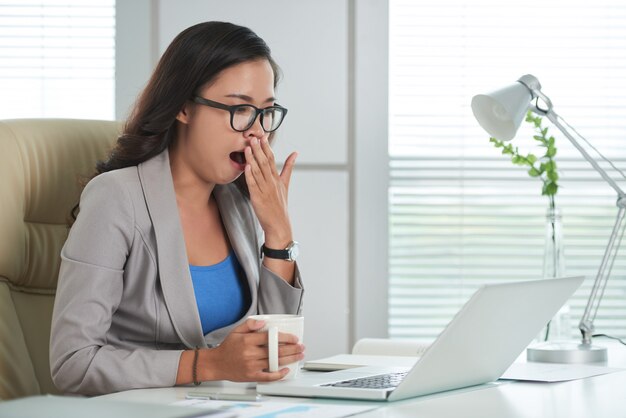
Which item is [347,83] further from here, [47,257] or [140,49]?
[47,257]

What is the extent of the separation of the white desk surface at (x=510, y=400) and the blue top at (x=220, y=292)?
0.35 m

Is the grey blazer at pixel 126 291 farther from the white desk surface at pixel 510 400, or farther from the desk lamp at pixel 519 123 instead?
the desk lamp at pixel 519 123

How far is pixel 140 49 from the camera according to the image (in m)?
2.90

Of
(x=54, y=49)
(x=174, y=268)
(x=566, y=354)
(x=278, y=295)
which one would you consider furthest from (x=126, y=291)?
(x=54, y=49)

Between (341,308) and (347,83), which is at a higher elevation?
(347,83)

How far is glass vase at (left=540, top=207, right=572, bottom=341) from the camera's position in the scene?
1.89 m

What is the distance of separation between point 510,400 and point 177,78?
37.4 inches

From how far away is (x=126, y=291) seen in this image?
1626mm

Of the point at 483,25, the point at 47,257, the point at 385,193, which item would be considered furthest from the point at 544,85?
the point at 47,257

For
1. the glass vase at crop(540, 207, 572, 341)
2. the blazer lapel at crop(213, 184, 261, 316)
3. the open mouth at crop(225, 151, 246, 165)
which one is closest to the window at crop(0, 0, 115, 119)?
the blazer lapel at crop(213, 184, 261, 316)

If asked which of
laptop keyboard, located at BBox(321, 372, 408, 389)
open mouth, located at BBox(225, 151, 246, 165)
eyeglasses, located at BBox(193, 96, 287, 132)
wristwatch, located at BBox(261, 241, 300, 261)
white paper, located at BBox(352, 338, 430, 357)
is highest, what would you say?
eyeglasses, located at BBox(193, 96, 287, 132)

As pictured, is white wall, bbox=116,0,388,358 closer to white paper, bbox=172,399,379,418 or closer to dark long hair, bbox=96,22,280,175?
dark long hair, bbox=96,22,280,175

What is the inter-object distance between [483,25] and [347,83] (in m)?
0.50

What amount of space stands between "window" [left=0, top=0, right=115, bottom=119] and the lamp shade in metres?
1.52
